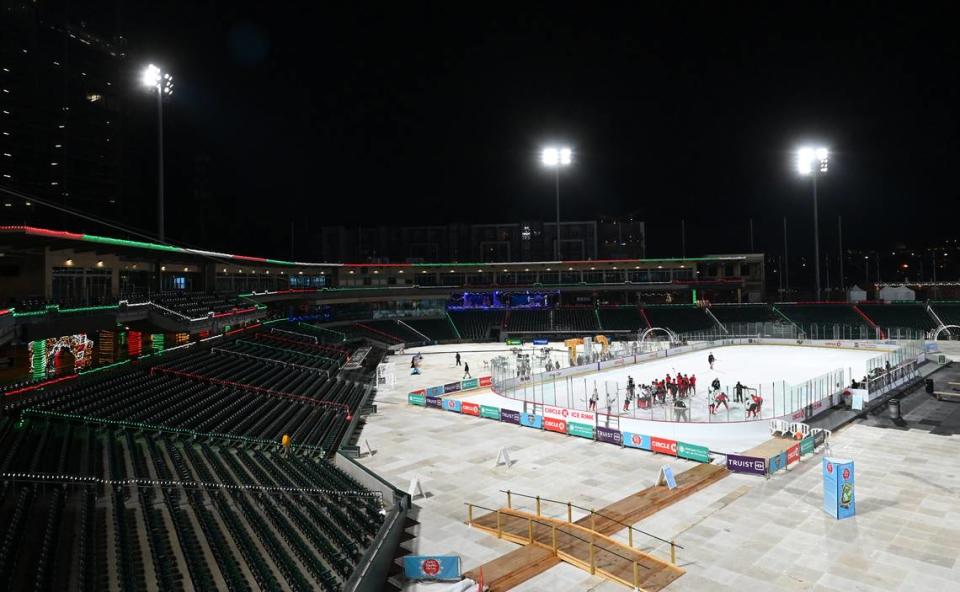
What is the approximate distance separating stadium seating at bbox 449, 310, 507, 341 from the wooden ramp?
56.0 metres

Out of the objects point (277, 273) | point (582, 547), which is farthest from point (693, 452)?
point (277, 273)

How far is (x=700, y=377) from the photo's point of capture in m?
40.1

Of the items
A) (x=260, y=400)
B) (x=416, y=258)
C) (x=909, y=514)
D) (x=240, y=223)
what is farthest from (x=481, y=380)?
(x=240, y=223)

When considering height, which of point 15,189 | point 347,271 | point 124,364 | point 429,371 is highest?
point 15,189

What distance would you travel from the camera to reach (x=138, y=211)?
68438 mm

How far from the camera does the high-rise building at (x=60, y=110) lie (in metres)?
54.6

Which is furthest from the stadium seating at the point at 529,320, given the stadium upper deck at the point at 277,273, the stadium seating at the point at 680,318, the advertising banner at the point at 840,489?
the advertising banner at the point at 840,489

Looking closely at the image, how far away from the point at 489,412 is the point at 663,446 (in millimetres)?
10310

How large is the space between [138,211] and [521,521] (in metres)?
71.5

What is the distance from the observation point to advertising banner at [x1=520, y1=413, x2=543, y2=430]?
1068 inches

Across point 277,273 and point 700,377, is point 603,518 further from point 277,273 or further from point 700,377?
point 277,273

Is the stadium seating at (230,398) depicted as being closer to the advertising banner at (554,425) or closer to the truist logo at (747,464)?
the advertising banner at (554,425)

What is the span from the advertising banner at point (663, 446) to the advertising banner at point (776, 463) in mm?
3645

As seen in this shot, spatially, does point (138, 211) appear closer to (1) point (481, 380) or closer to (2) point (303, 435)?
(1) point (481, 380)
